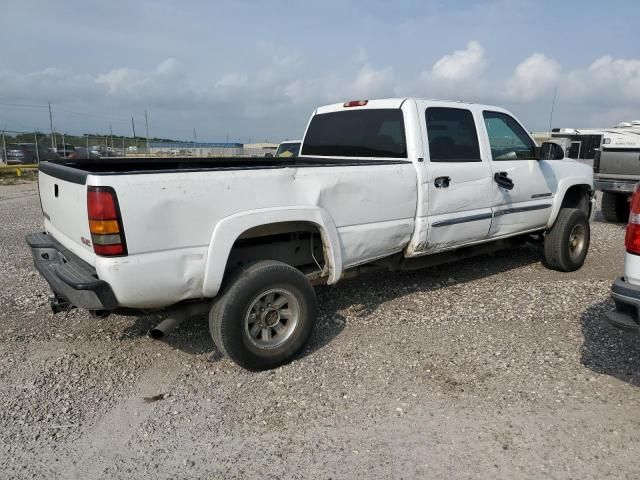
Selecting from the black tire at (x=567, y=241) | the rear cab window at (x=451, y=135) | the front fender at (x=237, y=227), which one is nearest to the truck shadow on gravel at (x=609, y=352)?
the black tire at (x=567, y=241)

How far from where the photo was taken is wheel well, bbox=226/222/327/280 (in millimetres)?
3900

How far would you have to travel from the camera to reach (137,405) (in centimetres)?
342

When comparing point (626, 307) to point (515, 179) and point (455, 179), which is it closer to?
point (455, 179)

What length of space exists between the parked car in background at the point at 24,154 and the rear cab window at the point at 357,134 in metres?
26.4

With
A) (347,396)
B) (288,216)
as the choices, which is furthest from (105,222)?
(347,396)

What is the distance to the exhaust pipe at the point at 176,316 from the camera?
11.6 feet

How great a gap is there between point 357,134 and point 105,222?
9.48 ft

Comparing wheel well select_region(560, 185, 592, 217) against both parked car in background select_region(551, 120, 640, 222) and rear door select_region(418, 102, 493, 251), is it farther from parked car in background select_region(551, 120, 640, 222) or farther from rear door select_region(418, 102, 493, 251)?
parked car in background select_region(551, 120, 640, 222)

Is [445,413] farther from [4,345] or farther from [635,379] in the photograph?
[4,345]

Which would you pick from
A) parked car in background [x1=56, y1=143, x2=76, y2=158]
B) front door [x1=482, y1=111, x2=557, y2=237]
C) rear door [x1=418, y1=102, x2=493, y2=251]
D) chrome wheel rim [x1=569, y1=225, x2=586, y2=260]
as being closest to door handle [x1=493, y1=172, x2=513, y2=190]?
front door [x1=482, y1=111, x2=557, y2=237]

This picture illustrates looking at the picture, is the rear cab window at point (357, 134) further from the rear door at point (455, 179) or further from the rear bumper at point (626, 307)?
the rear bumper at point (626, 307)

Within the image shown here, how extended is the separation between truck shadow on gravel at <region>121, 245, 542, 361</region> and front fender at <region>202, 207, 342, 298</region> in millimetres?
880

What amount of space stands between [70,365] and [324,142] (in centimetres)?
322

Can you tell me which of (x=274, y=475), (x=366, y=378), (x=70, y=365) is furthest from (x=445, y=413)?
(x=70, y=365)
